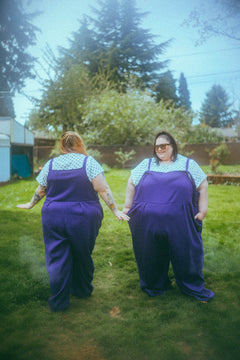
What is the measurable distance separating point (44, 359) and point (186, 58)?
1.67 metres

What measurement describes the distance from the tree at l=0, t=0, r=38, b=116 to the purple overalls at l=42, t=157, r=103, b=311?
570 millimetres

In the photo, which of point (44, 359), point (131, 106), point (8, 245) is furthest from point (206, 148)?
point (44, 359)

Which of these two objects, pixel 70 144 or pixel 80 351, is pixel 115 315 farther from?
pixel 70 144

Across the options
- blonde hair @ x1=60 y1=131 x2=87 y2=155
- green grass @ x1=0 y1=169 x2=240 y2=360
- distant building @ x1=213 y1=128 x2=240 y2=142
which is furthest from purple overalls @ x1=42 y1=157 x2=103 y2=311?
distant building @ x1=213 y1=128 x2=240 y2=142

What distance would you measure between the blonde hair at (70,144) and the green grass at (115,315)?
1.13m

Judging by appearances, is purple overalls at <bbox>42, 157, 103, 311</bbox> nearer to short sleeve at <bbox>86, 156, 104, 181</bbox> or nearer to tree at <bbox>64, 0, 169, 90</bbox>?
short sleeve at <bbox>86, 156, 104, 181</bbox>

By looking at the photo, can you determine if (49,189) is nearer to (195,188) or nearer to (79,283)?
(79,283)

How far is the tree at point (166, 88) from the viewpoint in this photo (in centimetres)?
165

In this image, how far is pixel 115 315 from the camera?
2072 millimetres

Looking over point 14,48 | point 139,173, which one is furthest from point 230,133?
point 14,48

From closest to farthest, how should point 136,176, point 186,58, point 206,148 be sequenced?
point 186,58
point 136,176
point 206,148

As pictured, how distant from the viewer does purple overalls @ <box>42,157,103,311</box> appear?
79.4 inches

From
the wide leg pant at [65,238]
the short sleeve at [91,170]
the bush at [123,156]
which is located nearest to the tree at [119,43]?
the short sleeve at [91,170]

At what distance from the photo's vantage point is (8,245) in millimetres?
3438
